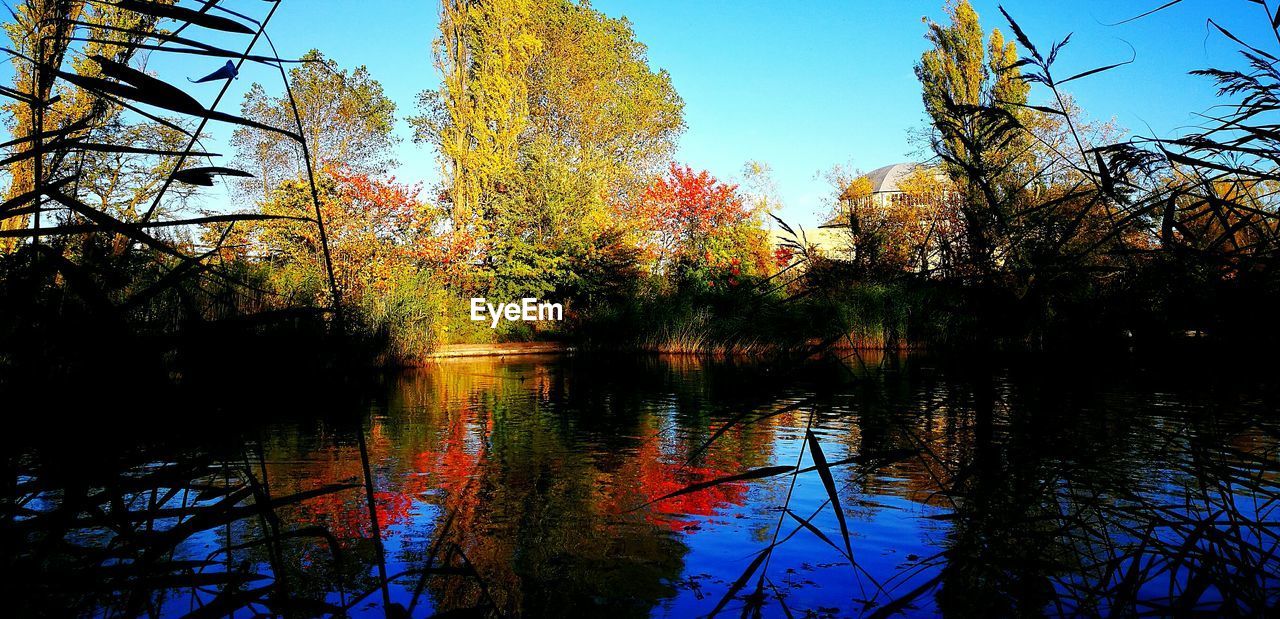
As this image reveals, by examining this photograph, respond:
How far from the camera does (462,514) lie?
3537mm

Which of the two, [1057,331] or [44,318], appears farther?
[1057,331]

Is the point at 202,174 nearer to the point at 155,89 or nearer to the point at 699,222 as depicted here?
the point at 155,89

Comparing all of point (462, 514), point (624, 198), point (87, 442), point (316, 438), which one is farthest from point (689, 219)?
point (87, 442)

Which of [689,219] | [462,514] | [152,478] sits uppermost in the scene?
[689,219]

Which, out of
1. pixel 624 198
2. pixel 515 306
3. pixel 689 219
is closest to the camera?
pixel 515 306

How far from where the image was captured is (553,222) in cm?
2027

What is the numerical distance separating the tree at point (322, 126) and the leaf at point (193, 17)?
2700 cm

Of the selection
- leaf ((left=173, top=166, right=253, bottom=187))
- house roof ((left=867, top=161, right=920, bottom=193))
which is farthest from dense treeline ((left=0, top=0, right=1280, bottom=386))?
house roof ((left=867, top=161, right=920, bottom=193))

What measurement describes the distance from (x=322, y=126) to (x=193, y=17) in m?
29.0

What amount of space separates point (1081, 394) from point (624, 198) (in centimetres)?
2617

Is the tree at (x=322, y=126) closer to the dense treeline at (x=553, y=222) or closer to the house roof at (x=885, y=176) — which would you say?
the dense treeline at (x=553, y=222)

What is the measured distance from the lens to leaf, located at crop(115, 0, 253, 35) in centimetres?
132

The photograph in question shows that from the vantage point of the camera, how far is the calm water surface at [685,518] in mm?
1533

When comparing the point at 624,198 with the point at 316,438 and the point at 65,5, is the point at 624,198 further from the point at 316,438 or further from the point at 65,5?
the point at 65,5
